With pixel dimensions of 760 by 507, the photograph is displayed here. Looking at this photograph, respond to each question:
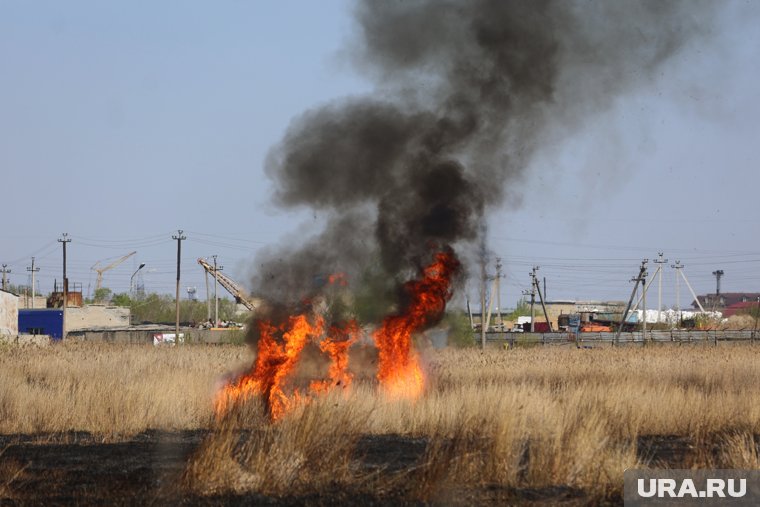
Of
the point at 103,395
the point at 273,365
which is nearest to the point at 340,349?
the point at 273,365

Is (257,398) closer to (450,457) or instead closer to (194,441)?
(194,441)

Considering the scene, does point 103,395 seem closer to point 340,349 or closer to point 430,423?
point 340,349

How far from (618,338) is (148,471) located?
Result: 48430 mm

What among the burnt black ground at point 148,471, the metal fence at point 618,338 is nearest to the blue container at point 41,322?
the metal fence at point 618,338

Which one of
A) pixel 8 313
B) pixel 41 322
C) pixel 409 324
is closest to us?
pixel 409 324

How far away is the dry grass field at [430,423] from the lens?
1028 cm

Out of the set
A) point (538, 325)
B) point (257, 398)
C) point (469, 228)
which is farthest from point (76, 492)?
point (538, 325)

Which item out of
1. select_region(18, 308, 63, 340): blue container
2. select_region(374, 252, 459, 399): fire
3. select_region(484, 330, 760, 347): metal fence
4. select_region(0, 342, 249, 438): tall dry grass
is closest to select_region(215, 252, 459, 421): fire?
select_region(374, 252, 459, 399): fire

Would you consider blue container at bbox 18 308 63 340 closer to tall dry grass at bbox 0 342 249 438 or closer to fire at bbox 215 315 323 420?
tall dry grass at bbox 0 342 249 438

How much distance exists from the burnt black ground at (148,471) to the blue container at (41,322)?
60.4 m

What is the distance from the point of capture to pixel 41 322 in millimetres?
72875

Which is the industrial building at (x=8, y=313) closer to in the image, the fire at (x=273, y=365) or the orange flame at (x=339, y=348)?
the fire at (x=273, y=365)

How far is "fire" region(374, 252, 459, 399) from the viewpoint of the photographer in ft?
63.5

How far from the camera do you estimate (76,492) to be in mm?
10203
